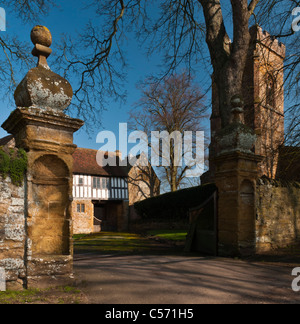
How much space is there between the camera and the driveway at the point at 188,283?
3.08m

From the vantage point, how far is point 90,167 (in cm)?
2406

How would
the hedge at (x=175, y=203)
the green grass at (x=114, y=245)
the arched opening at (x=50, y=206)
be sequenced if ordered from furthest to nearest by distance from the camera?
1. the hedge at (x=175, y=203)
2. the green grass at (x=114, y=245)
3. the arched opening at (x=50, y=206)

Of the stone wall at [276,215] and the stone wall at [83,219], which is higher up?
the stone wall at [276,215]

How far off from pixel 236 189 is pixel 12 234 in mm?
4158

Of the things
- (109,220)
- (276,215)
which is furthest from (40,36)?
(109,220)

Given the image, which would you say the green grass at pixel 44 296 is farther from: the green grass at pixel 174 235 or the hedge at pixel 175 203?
the hedge at pixel 175 203

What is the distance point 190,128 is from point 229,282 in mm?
20837

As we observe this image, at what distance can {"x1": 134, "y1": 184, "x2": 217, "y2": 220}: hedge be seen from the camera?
16578 millimetres

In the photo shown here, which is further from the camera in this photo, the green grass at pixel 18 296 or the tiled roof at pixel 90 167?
the tiled roof at pixel 90 167

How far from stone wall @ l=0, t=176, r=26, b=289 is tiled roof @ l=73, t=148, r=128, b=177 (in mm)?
19394

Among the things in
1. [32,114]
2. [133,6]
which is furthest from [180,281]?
[133,6]

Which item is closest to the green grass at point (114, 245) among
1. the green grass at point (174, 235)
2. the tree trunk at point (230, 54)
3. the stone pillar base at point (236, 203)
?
the green grass at point (174, 235)

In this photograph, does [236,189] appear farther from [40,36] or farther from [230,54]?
[40,36]

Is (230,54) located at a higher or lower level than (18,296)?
higher
